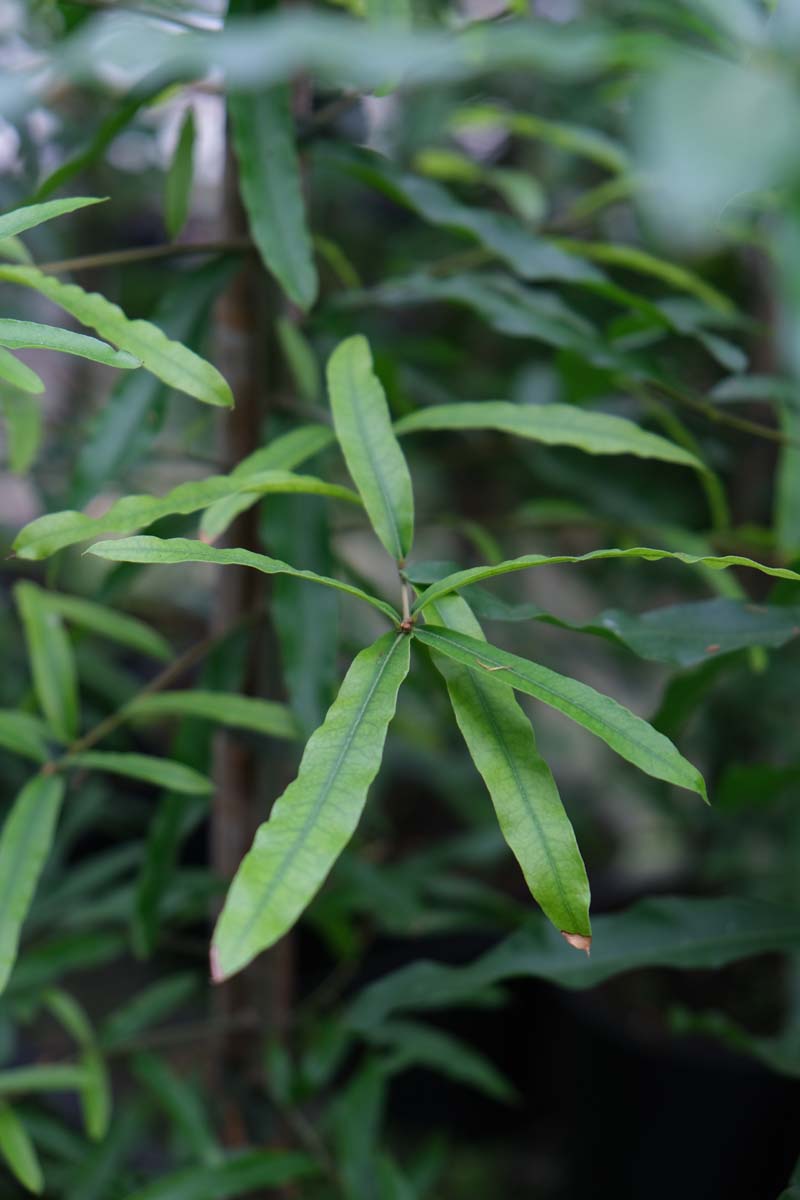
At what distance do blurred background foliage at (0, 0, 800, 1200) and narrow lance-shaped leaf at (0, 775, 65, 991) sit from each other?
122 mm

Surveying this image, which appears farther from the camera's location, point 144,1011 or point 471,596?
point 144,1011

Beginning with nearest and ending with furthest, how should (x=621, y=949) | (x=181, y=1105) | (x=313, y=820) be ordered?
(x=313, y=820) → (x=621, y=949) → (x=181, y=1105)

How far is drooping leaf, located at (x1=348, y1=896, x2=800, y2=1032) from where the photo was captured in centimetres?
53

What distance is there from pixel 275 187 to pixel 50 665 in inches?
11.8

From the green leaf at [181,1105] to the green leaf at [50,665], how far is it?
0.28m

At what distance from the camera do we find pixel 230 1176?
0.63 meters

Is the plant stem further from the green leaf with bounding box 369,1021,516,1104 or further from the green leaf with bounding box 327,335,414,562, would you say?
the green leaf with bounding box 369,1021,516,1104

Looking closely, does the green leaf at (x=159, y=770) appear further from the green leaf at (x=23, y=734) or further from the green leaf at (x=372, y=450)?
the green leaf at (x=372, y=450)

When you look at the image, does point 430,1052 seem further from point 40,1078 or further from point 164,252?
point 164,252

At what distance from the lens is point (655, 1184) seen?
42.3 inches

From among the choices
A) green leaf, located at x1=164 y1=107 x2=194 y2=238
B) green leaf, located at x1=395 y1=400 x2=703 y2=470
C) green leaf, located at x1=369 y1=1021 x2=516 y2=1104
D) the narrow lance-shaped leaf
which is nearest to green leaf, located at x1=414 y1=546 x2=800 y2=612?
green leaf, located at x1=395 y1=400 x2=703 y2=470

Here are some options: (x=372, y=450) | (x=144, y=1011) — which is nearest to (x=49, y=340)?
(x=372, y=450)

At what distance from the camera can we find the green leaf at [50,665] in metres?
0.59


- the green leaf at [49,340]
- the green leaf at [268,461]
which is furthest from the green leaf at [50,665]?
the green leaf at [49,340]
